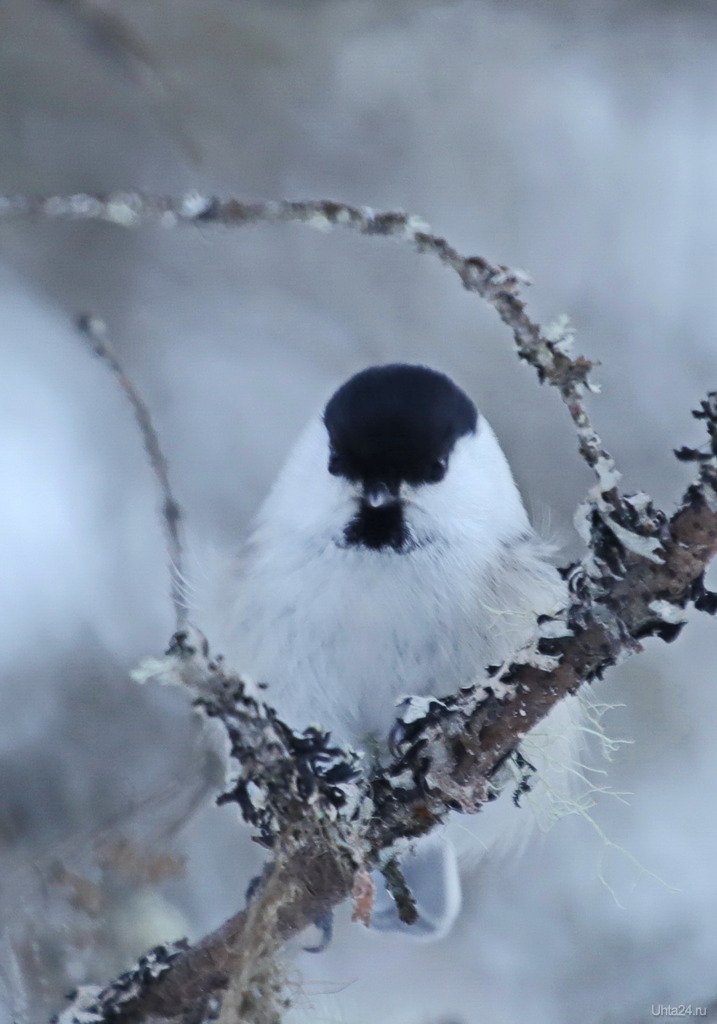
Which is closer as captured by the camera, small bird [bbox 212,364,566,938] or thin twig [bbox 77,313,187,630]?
thin twig [bbox 77,313,187,630]

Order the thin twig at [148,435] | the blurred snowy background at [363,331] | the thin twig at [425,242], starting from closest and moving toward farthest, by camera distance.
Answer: the thin twig at [425,242], the thin twig at [148,435], the blurred snowy background at [363,331]

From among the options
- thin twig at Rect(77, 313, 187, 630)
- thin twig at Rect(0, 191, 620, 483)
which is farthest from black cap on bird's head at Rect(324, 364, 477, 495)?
thin twig at Rect(0, 191, 620, 483)

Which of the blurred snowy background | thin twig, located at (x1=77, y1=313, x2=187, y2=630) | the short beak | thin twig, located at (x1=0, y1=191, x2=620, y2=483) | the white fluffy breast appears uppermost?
the blurred snowy background

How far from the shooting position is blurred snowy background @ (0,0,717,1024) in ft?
6.69

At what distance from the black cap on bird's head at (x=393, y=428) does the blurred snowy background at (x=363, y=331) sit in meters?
0.58

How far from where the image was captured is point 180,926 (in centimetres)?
148

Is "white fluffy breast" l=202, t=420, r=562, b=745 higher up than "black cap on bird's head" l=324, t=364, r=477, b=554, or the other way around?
"black cap on bird's head" l=324, t=364, r=477, b=554

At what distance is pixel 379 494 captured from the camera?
4.17 feet

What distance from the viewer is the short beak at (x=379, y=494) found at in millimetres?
1271

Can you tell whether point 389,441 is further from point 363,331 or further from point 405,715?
point 363,331

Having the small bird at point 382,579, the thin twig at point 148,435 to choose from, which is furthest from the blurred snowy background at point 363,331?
the thin twig at point 148,435

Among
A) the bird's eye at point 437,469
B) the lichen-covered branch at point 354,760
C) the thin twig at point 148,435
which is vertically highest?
the thin twig at point 148,435

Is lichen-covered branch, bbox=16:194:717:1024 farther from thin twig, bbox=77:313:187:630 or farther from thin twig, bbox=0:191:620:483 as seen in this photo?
thin twig, bbox=77:313:187:630

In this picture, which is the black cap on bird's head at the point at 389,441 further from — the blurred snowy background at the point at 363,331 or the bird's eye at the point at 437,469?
the blurred snowy background at the point at 363,331
